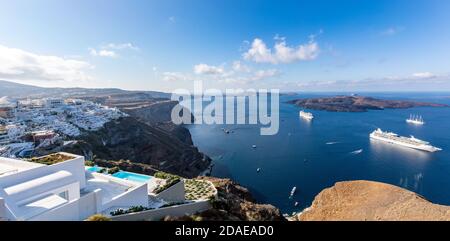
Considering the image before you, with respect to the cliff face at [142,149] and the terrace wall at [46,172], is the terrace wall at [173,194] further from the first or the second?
the cliff face at [142,149]

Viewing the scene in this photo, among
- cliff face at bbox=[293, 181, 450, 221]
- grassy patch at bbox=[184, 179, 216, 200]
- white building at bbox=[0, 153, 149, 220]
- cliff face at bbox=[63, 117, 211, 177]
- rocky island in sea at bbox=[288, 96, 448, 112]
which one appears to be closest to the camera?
white building at bbox=[0, 153, 149, 220]

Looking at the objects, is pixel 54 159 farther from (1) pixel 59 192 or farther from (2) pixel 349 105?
(2) pixel 349 105

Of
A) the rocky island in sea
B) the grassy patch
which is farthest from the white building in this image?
the rocky island in sea

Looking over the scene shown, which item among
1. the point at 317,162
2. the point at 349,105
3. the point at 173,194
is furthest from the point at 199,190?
the point at 349,105

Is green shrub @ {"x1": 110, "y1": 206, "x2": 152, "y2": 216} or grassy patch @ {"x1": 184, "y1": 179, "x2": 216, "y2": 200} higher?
green shrub @ {"x1": 110, "y1": 206, "x2": 152, "y2": 216}

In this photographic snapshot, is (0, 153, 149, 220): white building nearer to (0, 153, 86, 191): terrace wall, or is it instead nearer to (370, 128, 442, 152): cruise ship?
(0, 153, 86, 191): terrace wall
